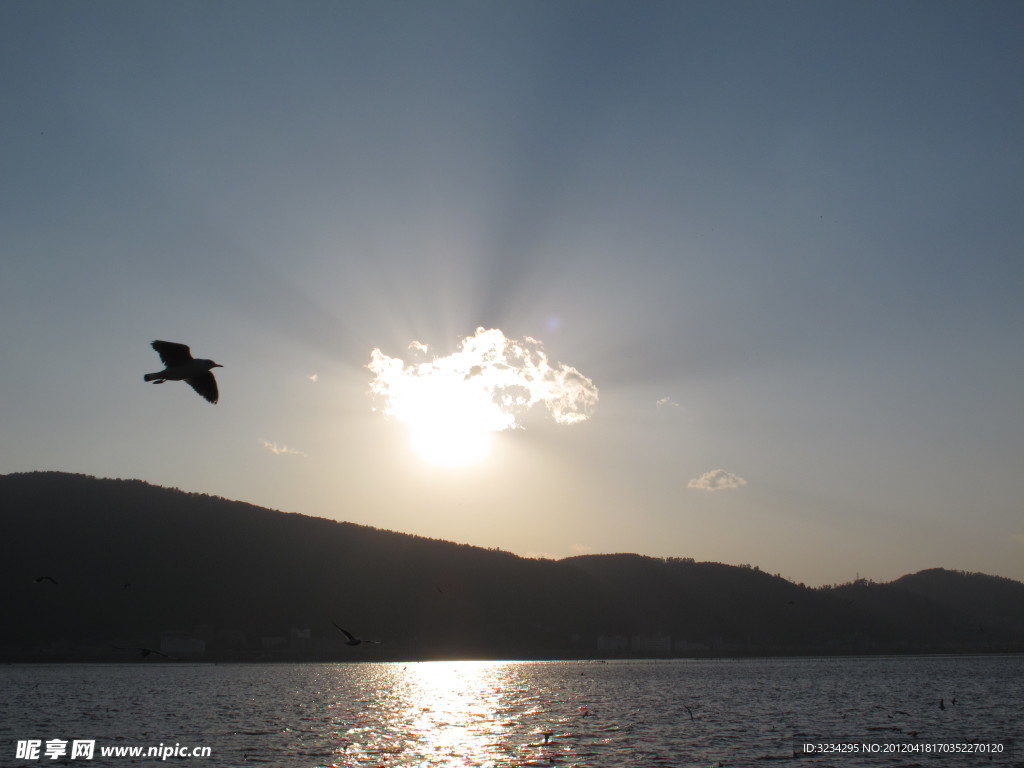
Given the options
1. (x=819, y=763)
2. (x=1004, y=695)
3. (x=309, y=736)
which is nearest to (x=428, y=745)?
(x=309, y=736)

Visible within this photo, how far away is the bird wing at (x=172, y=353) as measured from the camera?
77.0 feet

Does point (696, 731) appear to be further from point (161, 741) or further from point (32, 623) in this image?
point (32, 623)

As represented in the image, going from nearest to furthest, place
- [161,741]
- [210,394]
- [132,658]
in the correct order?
[210,394] → [161,741] → [132,658]

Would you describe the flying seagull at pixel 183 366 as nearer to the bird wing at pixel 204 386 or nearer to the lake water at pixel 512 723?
the bird wing at pixel 204 386

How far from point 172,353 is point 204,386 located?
45.6 inches

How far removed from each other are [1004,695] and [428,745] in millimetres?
70213

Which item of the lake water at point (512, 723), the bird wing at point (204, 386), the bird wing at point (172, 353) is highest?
the bird wing at point (172, 353)

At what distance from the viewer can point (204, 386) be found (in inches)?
941

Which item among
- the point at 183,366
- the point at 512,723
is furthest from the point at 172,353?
the point at 512,723

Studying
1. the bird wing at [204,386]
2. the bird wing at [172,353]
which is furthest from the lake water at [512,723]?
the bird wing at [172,353]

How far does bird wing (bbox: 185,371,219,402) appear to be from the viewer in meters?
23.8

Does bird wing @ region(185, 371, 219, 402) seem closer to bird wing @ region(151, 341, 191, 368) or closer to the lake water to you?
bird wing @ region(151, 341, 191, 368)

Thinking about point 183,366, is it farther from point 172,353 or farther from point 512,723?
point 512,723

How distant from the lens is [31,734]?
55750 mm
